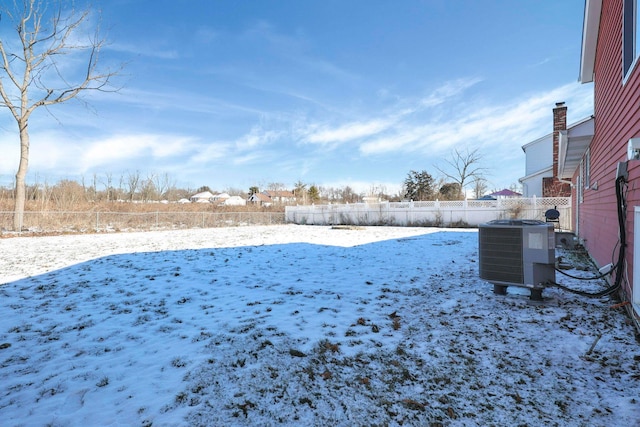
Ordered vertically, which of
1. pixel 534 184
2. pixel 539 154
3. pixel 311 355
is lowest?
pixel 311 355

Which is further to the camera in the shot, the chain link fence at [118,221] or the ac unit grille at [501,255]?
the chain link fence at [118,221]

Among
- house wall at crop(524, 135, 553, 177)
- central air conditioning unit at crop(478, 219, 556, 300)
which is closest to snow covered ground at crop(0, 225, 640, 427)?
central air conditioning unit at crop(478, 219, 556, 300)

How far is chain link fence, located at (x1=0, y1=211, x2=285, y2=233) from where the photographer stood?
15.9 m

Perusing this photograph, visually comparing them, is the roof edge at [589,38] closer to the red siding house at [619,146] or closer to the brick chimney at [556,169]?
the red siding house at [619,146]

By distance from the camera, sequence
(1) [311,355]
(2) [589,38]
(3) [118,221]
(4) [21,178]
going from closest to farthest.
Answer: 1. (1) [311,355]
2. (2) [589,38]
3. (4) [21,178]
4. (3) [118,221]

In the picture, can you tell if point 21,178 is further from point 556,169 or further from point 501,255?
point 556,169

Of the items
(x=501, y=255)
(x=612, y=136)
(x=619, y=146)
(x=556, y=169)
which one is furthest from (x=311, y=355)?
(x=556, y=169)

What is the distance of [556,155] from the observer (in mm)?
16703

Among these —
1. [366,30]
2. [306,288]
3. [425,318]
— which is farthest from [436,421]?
[366,30]

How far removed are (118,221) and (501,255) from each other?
20.5m

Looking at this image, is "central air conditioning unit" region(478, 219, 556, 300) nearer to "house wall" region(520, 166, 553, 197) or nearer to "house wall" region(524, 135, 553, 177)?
"house wall" region(520, 166, 553, 197)

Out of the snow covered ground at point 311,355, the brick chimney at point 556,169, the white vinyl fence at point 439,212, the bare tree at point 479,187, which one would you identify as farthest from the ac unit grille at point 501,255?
the bare tree at point 479,187

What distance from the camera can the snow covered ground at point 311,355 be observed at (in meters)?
1.90

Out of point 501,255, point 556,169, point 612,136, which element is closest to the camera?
point 501,255
